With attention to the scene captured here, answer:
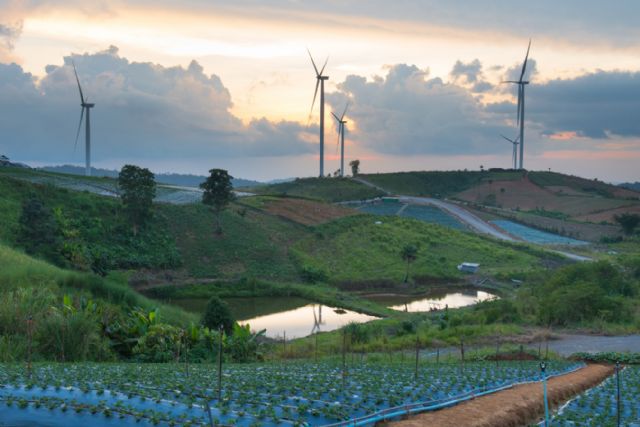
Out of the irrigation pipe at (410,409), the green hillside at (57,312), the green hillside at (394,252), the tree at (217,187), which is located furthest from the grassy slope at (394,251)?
the irrigation pipe at (410,409)

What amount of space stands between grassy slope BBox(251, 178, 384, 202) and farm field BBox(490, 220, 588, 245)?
2389 centimetres

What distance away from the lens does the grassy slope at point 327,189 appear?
11249 centimetres

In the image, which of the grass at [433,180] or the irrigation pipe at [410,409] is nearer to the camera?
the irrigation pipe at [410,409]

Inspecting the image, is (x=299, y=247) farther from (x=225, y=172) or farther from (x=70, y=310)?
(x=70, y=310)

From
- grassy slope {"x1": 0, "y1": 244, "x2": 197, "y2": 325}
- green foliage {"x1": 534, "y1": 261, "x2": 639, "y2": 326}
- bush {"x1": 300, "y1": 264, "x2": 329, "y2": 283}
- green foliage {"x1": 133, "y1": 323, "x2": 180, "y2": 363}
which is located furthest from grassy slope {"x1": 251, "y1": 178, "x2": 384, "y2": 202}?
green foliage {"x1": 133, "y1": 323, "x2": 180, "y2": 363}

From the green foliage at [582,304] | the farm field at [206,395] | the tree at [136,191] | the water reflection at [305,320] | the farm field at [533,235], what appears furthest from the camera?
the farm field at [533,235]

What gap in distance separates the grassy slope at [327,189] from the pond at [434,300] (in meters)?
46.9

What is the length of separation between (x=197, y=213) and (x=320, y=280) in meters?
17.2

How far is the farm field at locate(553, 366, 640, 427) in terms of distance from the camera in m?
14.3

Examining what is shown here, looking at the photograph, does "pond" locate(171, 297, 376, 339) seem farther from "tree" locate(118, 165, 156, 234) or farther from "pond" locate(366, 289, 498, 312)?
"tree" locate(118, 165, 156, 234)

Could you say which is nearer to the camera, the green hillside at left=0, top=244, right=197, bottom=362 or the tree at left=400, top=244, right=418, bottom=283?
the green hillside at left=0, top=244, right=197, bottom=362

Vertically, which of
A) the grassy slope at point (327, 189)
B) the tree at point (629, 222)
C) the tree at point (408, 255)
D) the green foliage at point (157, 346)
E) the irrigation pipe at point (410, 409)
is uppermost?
the grassy slope at point (327, 189)

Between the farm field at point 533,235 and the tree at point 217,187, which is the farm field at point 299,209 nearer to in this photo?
the tree at point 217,187

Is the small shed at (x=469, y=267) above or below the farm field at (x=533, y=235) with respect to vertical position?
below
